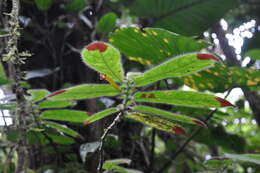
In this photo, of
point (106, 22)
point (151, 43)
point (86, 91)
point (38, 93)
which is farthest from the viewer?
point (106, 22)

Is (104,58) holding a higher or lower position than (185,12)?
A: lower

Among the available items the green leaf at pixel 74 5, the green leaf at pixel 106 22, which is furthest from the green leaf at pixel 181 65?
the green leaf at pixel 74 5

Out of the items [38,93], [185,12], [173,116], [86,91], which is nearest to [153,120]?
[173,116]

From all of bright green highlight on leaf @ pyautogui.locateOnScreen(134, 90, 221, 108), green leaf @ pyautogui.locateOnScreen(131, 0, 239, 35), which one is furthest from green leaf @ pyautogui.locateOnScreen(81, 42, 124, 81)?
green leaf @ pyautogui.locateOnScreen(131, 0, 239, 35)

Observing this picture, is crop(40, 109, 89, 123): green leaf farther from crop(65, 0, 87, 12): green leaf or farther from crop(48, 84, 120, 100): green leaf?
crop(65, 0, 87, 12): green leaf

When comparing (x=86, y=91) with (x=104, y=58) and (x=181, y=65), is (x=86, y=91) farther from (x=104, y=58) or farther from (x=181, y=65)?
(x=181, y=65)

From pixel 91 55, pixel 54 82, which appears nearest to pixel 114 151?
pixel 54 82

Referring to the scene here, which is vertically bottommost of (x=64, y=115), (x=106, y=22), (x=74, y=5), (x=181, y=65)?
(x=64, y=115)
